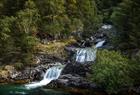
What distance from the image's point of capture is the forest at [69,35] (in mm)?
39406

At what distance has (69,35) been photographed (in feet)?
212

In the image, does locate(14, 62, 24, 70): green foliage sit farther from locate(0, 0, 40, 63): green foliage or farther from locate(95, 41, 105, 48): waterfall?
locate(95, 41, 105, 48): waterfall

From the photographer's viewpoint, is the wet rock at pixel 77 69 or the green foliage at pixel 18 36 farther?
the green foliage at pixel 18 36

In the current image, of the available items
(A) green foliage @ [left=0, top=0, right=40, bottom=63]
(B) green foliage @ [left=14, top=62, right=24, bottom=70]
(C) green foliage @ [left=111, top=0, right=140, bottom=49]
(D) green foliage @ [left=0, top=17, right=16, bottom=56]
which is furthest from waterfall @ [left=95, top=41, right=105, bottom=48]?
(D) green foliage @ [left=0, top=17, right=16, bottom=56]

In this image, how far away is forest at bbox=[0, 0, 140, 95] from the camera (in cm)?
3941

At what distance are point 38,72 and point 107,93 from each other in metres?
12.8

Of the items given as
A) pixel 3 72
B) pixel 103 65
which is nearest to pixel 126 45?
pixel 103 65

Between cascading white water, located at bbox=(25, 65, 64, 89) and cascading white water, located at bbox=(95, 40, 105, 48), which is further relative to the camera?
cascading white water, located at bbox=(95, 40, 105, 48)

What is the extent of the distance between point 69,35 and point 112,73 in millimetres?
26807

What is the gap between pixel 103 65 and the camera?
40125mm

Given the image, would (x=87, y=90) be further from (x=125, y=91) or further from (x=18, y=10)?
(x=18, y=10)

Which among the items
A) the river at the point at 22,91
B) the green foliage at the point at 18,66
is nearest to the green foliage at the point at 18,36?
the green foliage at the point at 18,66

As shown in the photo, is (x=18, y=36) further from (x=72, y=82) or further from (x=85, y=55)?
(x=72, y=82)

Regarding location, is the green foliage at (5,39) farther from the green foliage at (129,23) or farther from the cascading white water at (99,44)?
the green foliage at (129,23)
